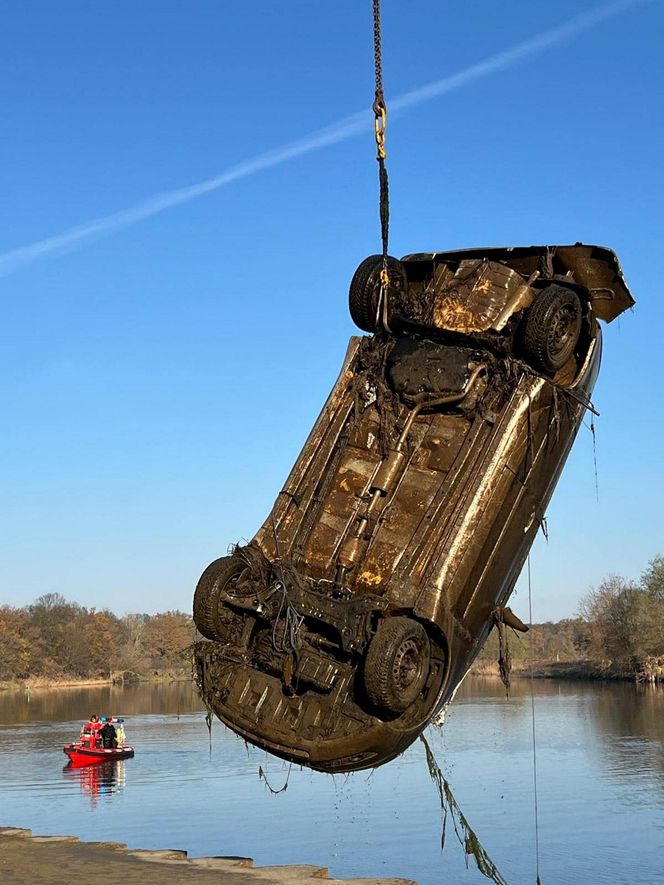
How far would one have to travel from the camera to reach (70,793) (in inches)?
1082

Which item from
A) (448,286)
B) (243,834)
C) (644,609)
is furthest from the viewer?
(644,609)

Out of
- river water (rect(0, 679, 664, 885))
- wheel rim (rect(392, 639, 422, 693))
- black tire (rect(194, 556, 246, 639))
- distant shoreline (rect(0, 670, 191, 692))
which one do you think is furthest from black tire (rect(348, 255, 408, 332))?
distant shoreline (rect(0, 670, 191, 692))

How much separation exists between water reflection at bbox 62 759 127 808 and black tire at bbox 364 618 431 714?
1922cm

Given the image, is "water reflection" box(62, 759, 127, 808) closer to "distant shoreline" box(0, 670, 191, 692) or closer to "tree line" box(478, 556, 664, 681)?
"tree line" box(478, 556, 664, 681)

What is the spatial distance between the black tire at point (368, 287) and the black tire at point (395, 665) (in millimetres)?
3404

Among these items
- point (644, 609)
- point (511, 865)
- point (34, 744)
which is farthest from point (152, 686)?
point (511, 865)

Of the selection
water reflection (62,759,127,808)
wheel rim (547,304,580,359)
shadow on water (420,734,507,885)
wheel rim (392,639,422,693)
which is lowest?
water reflection (62,759,127,808)

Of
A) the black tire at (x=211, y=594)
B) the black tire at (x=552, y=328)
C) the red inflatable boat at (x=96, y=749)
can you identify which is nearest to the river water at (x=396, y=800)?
the red inflatable boat at (x=96, y=749)

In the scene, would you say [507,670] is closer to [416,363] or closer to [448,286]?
[416,363]

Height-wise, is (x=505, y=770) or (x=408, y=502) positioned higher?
(x=408, y=502)

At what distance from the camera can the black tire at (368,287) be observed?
10.5 m

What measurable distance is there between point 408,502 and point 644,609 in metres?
55.9

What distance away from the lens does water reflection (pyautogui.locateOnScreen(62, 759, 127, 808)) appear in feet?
89.6

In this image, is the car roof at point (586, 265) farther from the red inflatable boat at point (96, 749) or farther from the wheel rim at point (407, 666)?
the red inflatable boat at point (96, 749)
